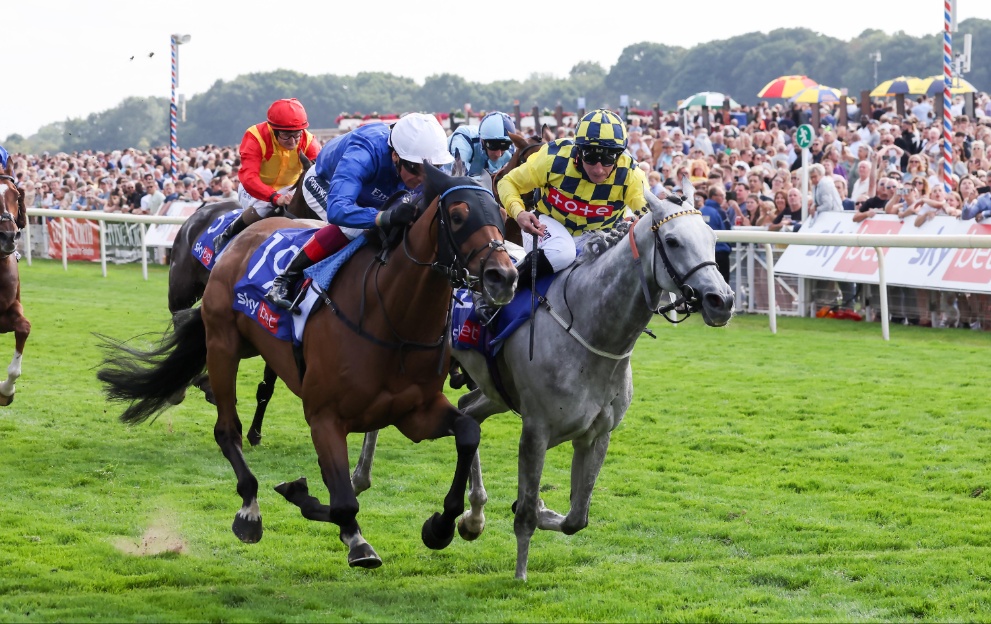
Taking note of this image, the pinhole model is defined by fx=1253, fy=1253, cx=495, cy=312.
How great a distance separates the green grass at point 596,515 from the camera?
463 cm

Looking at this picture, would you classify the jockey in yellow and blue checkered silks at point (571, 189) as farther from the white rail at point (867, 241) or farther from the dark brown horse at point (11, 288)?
the white rail at point (867, 241)

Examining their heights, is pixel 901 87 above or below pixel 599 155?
above

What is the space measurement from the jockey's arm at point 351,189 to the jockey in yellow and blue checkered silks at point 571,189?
64 centimetres

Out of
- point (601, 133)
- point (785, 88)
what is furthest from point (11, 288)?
point (785, 88)

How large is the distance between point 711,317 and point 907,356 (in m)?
6.47

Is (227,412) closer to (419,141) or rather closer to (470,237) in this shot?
(419,141)

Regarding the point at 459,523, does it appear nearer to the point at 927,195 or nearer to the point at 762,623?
the point at 762,623

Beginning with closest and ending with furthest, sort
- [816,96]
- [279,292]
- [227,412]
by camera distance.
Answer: [279,292] < [227,412] < [816,96]

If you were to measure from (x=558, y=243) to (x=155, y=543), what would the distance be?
2186mm

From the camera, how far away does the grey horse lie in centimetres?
454

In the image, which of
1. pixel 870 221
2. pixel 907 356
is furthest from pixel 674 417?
pixel 870 221

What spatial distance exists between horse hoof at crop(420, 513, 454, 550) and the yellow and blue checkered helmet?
63.4 inches

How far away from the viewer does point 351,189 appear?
196 inches

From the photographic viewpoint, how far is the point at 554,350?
4.92 m
